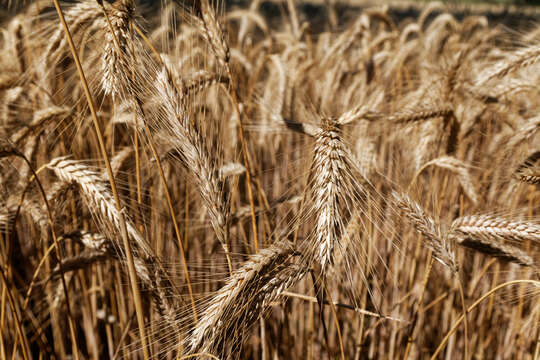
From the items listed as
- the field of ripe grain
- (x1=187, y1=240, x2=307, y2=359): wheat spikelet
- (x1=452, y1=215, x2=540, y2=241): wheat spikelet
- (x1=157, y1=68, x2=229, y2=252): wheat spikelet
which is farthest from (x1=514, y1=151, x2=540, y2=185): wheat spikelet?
(x1=157, y1=68, x2=229, y2=252): wheat spikelet

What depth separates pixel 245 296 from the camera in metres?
0.96

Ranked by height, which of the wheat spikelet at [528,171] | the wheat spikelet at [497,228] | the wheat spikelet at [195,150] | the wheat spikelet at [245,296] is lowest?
the wheat spikelet at [245,296]

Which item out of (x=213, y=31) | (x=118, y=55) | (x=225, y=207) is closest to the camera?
(x=118, y=55)

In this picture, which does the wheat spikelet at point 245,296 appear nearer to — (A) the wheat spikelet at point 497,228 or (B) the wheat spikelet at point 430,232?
(B) the wheat spikelet at point 430,232

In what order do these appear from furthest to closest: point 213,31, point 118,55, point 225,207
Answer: point 213,31 → point 225,207 → point 118,55

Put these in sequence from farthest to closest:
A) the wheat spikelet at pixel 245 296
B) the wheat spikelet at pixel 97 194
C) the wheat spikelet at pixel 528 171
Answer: the wheat spikelet at pixel 528 171 → the wheat spikelet at pixel 97 194 → the wheat spikelet at pixel 245 296

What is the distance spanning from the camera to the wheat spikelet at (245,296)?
2.93ft

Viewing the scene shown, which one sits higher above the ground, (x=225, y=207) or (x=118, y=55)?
(x=118, y=55)

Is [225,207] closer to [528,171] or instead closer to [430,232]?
[430,232]

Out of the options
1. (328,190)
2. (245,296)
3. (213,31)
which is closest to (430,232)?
(328,190)

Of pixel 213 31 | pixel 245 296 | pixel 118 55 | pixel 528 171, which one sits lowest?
pixel 245 296

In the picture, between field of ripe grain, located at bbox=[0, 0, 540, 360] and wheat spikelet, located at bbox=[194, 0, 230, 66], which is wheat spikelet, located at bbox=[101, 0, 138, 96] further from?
wheat spikelet, located at bbox=[194, 0, 230, 66]

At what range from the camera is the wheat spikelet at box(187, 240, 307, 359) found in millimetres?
892

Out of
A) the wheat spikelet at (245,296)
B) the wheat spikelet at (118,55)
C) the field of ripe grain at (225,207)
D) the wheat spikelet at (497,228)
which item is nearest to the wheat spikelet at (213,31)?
the field of ripe grain at (225,207)
